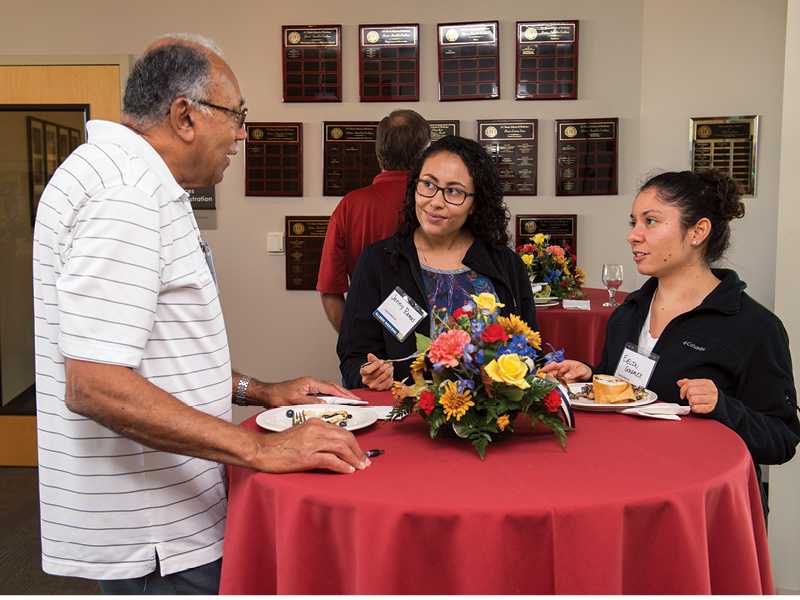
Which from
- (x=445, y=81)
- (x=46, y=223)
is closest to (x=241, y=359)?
(x=445, y=81)

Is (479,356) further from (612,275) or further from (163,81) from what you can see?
(612,275)

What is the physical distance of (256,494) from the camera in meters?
1.26

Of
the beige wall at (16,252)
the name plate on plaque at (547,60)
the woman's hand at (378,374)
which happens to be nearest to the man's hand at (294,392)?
the woman's hand at (378,374)

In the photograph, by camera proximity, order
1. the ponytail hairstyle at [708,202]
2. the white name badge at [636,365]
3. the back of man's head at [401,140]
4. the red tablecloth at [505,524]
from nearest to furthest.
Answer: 1. the red tablecloth at [505,524]
2. the white name badge at [636,365]
3. the ponytail hairstyle at [708,202]
4. the back of man's head at [401,140]

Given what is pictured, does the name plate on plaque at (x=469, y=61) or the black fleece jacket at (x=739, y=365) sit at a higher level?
the name plate on plaque at (x=469, y=61)

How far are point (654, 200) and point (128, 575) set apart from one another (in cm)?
177

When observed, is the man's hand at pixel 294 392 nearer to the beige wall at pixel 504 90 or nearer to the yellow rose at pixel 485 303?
the yellow rose at pixel 485 303

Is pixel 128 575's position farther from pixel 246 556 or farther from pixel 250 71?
pixel 250 71

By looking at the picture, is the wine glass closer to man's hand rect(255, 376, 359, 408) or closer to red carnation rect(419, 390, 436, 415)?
man's hand rect(255, 376, 359, 408)

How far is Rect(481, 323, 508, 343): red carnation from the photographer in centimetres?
130

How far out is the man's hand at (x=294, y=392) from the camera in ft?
5.64

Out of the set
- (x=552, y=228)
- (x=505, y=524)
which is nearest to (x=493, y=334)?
(x=505, y=524)

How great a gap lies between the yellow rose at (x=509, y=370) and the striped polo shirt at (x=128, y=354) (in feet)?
1.95

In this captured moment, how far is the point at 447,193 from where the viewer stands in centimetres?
226
